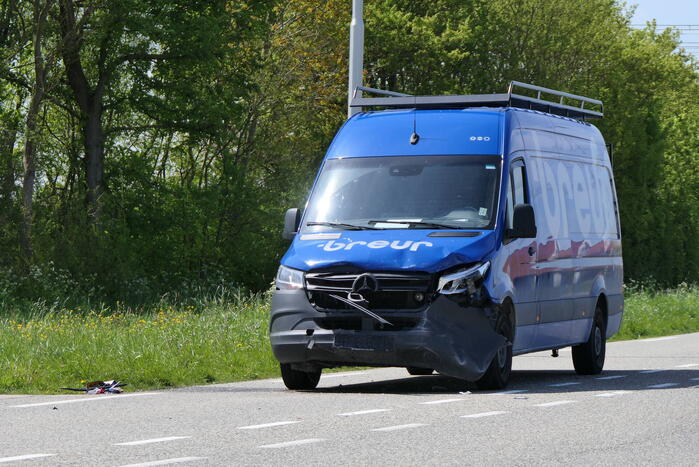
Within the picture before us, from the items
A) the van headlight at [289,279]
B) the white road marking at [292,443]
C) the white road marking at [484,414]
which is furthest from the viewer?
the van headlight at [289,279]

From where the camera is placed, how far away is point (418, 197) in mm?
13305

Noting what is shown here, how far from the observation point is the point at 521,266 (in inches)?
529

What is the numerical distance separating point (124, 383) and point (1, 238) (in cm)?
1732

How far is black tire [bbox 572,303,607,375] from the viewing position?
15.7 meters

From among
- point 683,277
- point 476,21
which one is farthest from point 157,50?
point 683,277

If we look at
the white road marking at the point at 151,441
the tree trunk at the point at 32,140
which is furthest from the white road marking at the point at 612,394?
the tree trunk at the point at 32,140

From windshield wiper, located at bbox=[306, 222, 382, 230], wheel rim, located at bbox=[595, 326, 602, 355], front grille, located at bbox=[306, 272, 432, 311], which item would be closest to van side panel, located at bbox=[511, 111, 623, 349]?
wheel rim, located at bbox=[595, 326, 602, 355]

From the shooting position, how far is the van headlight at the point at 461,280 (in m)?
12.2

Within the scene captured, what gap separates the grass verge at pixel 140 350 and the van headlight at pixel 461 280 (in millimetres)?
3032

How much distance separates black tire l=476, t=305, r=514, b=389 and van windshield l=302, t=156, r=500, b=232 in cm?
90

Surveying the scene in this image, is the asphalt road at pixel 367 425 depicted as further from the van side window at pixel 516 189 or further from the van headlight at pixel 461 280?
the van side window at pixel 516 189

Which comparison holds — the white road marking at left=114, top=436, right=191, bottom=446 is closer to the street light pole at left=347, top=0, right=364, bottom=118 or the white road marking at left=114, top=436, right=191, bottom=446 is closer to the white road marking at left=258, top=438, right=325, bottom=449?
the white road marking at left=258, top=438, right=325, bottom=449

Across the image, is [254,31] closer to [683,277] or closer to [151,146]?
[151,146]

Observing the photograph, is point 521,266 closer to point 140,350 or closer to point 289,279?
point 289,279
